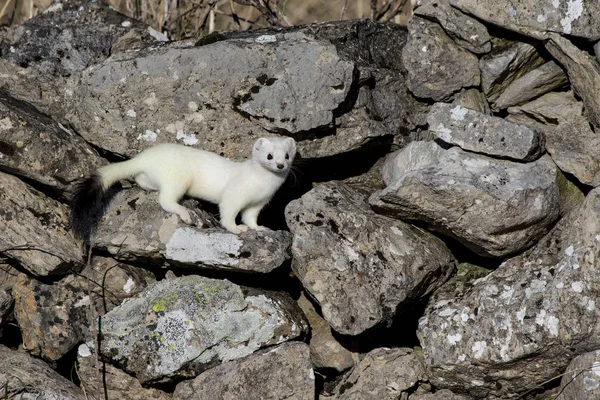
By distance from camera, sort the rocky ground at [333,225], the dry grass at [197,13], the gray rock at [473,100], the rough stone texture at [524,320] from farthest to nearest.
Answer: the dry grass at [197,13] → the gray rock at [473,100] → the rocky ground at [333,225] → the rough stone texture at [524,320]

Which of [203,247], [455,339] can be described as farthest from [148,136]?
[455,339]

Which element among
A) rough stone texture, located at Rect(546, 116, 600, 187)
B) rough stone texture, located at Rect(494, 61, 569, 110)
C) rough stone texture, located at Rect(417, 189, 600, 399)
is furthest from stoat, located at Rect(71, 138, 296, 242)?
rough stone texture, located at Rect(546, 116, 600, 187)

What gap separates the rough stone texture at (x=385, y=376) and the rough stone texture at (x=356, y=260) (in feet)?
0.80

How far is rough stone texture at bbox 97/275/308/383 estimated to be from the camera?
4.59 meters

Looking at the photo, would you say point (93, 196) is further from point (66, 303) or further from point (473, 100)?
point (473, 100)

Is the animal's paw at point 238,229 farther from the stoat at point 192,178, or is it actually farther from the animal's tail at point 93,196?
the animal's tail at point 93,196

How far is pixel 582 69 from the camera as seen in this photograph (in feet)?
15.1

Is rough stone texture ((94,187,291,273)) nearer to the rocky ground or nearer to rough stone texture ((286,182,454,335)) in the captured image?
the rocky ground

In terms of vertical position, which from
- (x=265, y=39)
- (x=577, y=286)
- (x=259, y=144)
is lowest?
(x=259, y=144)

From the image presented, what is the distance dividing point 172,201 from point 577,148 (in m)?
2.34

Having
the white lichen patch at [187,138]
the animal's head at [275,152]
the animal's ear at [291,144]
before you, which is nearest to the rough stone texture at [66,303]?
the white lichen patch at [187,138]

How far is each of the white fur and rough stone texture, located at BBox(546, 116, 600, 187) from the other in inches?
59.0

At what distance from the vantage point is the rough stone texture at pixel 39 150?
4.71 meters

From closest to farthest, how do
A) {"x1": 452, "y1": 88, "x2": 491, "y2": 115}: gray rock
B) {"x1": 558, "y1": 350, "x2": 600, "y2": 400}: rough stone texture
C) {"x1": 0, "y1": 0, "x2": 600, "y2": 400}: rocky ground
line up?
{"x1": 558, "y1": 350, "x2": 600, "y2": 400}: rough stone texture
{"x1": 0, "y1": 0, "x2": 600, "y2": 400}: rocky ground
{"x1": 452, "y1": 88, "x2": 491, "y2": 115}: gray rock
